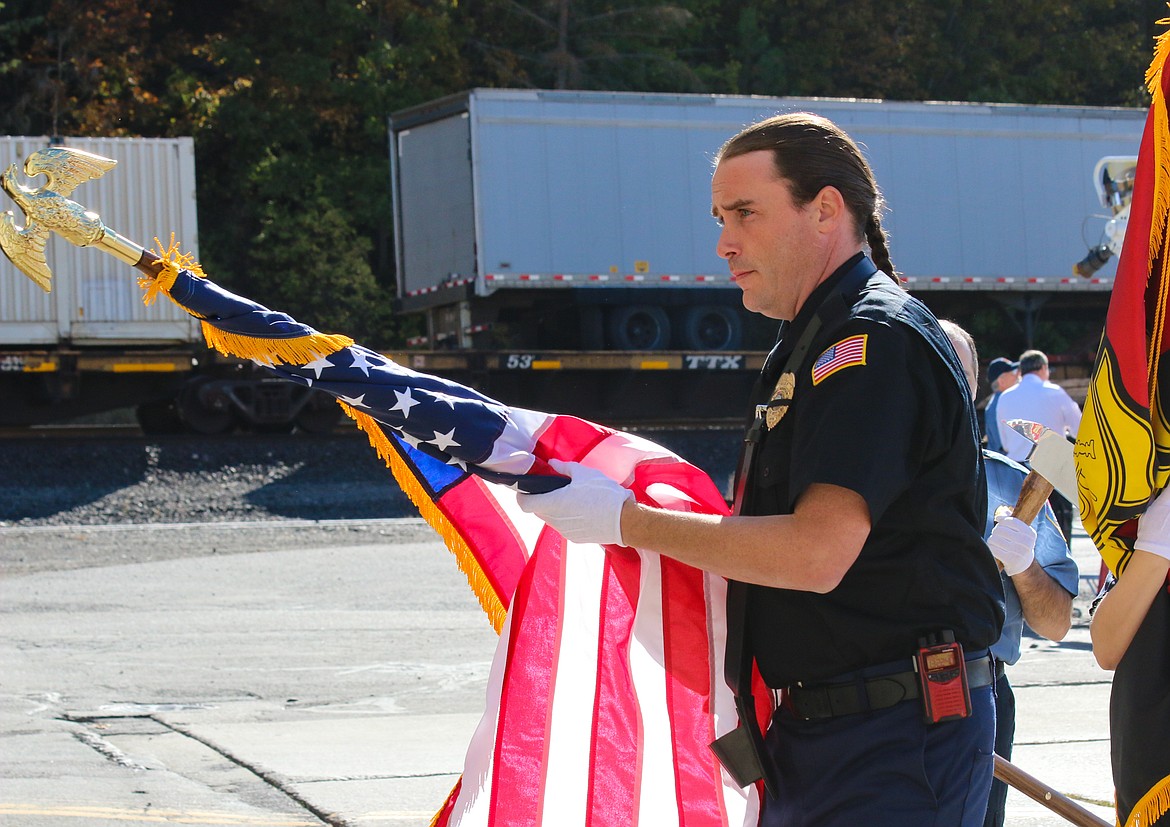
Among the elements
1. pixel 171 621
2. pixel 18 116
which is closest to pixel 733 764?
pixel 171 621

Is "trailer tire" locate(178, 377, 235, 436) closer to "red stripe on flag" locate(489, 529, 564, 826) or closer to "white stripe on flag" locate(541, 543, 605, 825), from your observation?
"red stripe on flag" locate(489, 529, 564, 826)

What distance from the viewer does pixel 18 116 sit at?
95.3ft

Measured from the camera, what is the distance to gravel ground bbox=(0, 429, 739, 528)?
618 inches

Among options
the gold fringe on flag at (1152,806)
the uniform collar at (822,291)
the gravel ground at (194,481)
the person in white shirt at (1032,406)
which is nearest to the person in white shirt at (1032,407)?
the person in white shirt at (1032,406)

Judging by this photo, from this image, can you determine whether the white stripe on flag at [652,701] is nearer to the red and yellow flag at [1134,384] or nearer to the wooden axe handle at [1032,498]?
the red and yellow flag at [1134,384]

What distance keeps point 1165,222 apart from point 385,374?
155cm

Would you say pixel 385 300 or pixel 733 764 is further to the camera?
pixel 385 300

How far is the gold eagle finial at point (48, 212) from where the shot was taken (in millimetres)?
3305

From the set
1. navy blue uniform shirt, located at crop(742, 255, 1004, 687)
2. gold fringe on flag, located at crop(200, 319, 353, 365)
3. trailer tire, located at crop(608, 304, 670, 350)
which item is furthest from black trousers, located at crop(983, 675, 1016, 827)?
trailer tire, located at crop(608, 304, 670, 350)

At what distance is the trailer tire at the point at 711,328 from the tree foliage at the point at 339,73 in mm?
7668

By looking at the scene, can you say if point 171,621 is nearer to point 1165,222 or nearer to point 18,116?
point 1165,222

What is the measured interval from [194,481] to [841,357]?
15224 millimetres

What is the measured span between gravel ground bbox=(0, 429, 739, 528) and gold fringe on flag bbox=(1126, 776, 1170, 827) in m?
13.3

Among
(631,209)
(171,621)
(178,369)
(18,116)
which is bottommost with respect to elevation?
(171,621)
